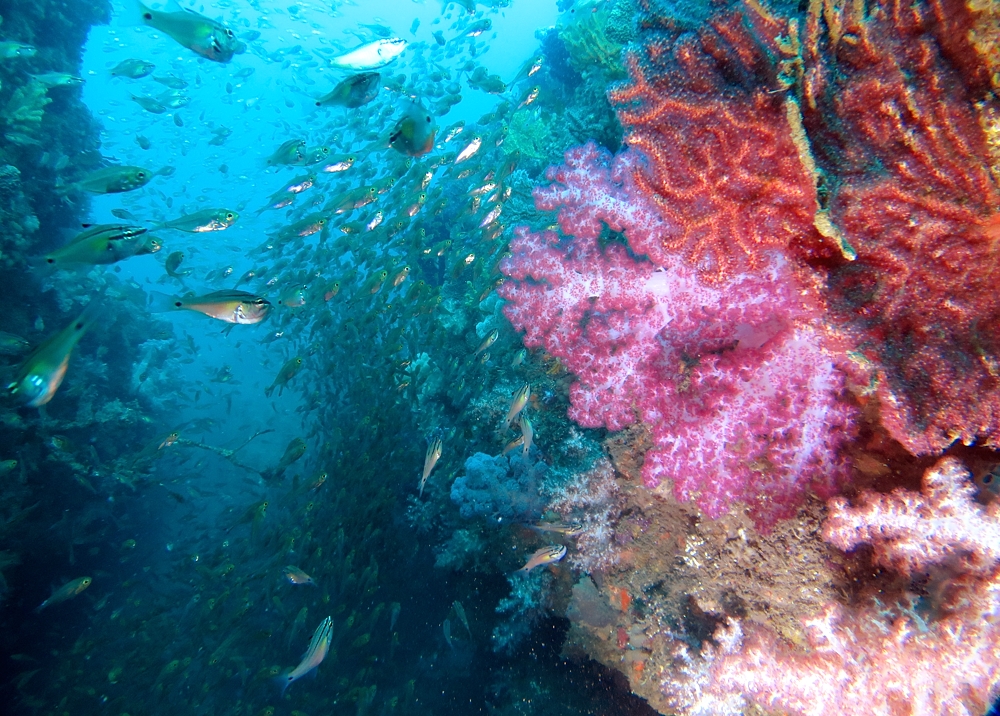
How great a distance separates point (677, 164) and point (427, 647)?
6279mm

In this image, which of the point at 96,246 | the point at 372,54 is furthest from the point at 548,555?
the point at 372,54

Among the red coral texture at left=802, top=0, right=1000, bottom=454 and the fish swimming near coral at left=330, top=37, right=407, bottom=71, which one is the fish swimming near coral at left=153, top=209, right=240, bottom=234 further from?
the red coral texture at left=802, top=0, right=1000, bottom=454

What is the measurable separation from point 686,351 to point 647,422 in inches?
22.4

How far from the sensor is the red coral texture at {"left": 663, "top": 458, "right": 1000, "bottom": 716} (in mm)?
1893

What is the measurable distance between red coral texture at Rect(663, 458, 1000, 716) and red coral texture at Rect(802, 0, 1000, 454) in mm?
391

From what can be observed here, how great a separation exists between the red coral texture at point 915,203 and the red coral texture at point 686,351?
31 centimetres

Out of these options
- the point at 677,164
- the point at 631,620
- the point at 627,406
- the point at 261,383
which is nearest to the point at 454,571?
the point at 631,620

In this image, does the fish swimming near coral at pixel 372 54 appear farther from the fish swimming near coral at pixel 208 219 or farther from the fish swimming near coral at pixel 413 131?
the fish swimming near coral at pixel 413 131

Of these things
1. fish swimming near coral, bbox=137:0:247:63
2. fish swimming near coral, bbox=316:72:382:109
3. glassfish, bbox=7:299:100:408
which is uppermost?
fish swimming near coral, bbox=316:72:382:109

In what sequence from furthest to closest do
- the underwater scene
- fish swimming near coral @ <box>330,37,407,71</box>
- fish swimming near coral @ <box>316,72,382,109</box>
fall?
fish swimming near coral @ <box>330,37,407,71</box> → fish swimming near coral @ <box>316,72,382,109</box> → the underwater scene

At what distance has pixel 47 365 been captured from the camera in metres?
2.92

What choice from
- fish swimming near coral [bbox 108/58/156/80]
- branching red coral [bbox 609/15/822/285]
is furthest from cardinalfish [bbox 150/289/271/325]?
fish swimming near coral [bbox 108/58/156/80]

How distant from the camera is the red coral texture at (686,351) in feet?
7.61

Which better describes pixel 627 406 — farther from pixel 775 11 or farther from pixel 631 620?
pixel 775 11
